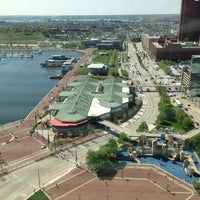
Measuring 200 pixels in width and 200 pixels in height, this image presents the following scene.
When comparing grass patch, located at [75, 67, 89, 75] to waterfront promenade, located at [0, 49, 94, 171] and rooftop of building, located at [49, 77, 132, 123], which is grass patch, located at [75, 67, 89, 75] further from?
waterfront promenade, located at [0, 49, 94, 171]

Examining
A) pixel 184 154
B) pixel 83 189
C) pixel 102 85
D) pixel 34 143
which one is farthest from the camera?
pixel 102 85

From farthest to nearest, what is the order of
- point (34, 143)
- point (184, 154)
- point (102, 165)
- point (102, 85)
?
1. point (102, 85)
2. point (34, 143)
3. point (184, 154)
4. point (102, 165)

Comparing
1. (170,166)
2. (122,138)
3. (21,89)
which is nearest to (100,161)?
(122,138)

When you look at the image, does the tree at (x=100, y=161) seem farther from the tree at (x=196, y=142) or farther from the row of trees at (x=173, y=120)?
the row of trees at (x=173, y=120)

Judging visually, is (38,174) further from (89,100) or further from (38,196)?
(89,100)

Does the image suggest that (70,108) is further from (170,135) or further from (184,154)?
(184,154)

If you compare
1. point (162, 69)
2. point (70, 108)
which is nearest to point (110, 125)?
point (70, 108)

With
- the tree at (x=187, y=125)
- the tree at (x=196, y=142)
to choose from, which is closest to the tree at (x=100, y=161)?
the tree at (x=196, y=142)
